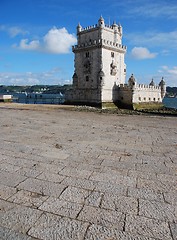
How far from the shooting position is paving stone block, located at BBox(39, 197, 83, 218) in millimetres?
3217

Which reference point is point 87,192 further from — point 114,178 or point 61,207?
point 114,178

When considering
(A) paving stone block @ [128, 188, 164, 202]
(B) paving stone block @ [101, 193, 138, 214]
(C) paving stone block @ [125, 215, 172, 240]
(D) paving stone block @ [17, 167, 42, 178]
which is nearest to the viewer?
(C) paving stone block @ [125, 215, 172, 240]

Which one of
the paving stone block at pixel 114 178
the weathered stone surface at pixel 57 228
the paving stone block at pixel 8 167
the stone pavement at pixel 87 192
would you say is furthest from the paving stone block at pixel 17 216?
Result: the paving stone block at pixel 114 178

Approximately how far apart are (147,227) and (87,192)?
50.1 inches

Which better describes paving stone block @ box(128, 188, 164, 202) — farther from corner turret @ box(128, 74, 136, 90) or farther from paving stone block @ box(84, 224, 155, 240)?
corner turret @ box(128, 74, 136, 90)

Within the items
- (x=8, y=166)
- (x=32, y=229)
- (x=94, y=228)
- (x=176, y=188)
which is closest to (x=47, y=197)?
Result: (x=32, y=229)

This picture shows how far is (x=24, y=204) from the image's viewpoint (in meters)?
3.45

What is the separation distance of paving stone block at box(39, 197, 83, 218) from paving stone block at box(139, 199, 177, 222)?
995 millimetres

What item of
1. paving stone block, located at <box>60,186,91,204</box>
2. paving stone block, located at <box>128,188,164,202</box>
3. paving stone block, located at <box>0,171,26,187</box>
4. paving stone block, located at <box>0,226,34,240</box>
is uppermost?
paving stone block, located at <box>0,171,26,187</box>

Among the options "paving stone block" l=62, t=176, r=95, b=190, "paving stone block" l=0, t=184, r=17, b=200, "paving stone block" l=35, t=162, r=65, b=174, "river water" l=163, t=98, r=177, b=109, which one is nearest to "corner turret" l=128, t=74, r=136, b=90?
"paving stone block" l=35, t=162, r=65, b=174

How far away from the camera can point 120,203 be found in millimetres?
3535

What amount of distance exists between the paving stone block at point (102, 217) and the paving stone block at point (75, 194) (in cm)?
28

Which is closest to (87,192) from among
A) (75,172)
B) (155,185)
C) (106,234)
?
(75,172)

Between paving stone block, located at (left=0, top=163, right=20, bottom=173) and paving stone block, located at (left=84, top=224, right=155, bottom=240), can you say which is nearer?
paving stone block, located at (left=84, top=224, right=155, bottom=240)
